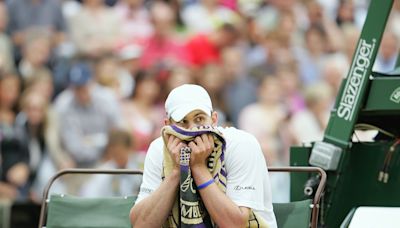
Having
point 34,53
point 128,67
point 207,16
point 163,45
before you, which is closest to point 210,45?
point 207,16

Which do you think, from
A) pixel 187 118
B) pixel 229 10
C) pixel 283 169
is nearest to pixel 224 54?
pixel 229 10

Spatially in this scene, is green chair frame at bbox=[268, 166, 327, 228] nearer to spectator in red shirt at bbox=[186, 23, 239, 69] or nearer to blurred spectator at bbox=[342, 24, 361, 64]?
blurred spectator at bbox=[342, 24, 361, 64]

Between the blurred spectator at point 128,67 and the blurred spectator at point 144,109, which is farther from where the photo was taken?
the blurred spectator at point 128,67

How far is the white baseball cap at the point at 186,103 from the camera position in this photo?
19.4ft

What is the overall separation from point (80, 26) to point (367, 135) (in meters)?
6.62

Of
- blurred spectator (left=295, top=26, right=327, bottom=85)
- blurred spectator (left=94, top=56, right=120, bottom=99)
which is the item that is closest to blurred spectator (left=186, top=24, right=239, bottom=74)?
blurred spectator (left=295, top=26, right=327, bottom=85)

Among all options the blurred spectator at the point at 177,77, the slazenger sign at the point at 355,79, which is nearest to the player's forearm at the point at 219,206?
the slazenger sign at the point at 355,79

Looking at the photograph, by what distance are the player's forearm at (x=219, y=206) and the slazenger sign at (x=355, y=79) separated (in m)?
1.72

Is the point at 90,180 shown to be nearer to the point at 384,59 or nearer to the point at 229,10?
the point at 229,10

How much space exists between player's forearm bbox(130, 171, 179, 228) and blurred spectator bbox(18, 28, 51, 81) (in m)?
8.71

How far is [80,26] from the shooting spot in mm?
14695

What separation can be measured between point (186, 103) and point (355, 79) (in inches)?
69.3

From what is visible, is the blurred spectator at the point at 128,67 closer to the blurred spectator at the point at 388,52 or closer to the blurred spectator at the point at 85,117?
the blurred spectator at the point at 85,117

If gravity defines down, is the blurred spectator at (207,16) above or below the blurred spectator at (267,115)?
above
